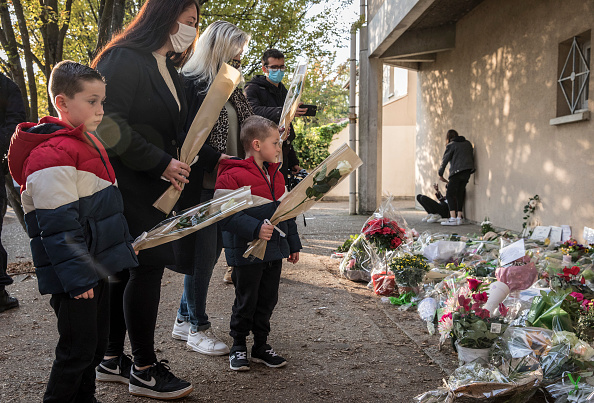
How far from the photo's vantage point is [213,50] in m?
3.64

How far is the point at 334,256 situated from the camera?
24.1ft

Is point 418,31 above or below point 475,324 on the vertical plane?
above

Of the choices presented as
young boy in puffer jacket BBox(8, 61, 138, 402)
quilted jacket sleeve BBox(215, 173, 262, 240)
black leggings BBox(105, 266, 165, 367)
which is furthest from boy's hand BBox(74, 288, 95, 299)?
quilted jacket sleeve BBox(215, 173, 262, 240)

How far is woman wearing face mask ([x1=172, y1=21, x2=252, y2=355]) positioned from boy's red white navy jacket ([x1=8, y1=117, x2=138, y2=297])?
3.43ft

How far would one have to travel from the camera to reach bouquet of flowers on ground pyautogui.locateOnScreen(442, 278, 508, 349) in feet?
10.2

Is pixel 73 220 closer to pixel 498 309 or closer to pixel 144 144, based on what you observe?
pixel 144 144

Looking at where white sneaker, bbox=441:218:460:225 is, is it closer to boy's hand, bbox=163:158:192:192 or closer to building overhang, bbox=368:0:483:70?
building overhang, bbox=368:0:483:70

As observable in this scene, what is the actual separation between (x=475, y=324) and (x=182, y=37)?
7.18 ft

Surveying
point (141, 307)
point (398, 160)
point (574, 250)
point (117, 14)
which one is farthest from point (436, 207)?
point (141, 307)

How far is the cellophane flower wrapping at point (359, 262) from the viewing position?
19.4ft

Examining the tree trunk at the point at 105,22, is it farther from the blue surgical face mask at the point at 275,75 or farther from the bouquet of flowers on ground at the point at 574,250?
the bouquet of flowers on ground at the point at 574,250

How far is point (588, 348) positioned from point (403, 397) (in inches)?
36.1

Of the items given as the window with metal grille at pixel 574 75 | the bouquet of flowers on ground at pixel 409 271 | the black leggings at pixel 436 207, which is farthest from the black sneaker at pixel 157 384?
the black leggings at pixel 436 207

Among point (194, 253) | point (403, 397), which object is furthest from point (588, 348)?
point (194, 253)
